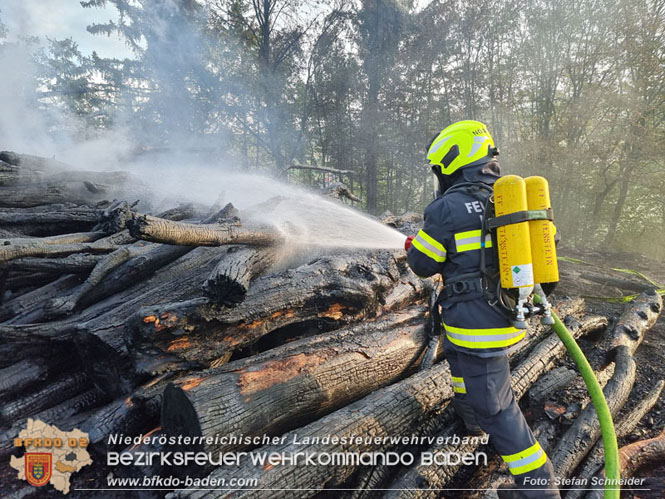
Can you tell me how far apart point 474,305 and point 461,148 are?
1.17 metres

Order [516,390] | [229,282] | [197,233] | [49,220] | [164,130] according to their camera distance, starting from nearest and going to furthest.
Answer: [229,282] → [516,390] → [197,233] → [49,220] → [164,130]

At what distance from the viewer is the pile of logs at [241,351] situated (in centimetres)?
216

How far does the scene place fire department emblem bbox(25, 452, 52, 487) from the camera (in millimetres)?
2391

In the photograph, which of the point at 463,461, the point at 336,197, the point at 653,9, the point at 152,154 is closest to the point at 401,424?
the point at 463,461

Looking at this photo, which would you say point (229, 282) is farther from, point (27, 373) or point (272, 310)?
point (27, 373)

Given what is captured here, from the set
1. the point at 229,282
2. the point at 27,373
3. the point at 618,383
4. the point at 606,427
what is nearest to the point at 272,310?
the point at 229,282

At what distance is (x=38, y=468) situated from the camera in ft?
7.93

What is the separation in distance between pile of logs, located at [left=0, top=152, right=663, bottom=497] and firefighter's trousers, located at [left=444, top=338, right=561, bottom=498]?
410 mm

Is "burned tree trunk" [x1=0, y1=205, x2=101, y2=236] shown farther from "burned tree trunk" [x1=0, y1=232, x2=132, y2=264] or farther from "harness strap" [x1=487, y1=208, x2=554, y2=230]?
"harness strap" [x1=487, y1=208, x2=554, y2=230]

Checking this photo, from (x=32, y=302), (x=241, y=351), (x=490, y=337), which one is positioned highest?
(x=490, y=337)

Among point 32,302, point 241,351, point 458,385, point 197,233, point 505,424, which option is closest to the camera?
point 505,424

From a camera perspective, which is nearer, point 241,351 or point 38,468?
point 38,468

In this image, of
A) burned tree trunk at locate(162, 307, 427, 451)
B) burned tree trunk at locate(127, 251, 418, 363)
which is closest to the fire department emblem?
burned tree trunk at locate(127, 251, 418, 363)

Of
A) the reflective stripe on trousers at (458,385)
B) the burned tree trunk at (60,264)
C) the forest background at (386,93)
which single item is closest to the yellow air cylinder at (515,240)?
the reflective stripe on trousers at (458,385)
